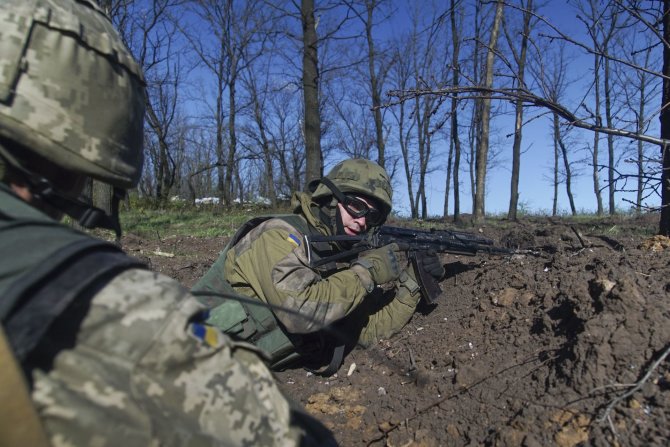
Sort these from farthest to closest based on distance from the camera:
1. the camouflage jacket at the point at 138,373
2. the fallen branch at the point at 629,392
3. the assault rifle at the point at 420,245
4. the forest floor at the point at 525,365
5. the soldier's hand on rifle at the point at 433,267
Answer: the soldier's hand on rifle at the point at 433,267
the assault rifle at the point at 420,245
the forest floor at the point at 525,365
the fallen branch at the point at 629,392
the camouflage jacket at the point at 138,373

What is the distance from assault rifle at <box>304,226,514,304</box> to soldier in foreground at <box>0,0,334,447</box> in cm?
223

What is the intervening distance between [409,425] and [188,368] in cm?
194

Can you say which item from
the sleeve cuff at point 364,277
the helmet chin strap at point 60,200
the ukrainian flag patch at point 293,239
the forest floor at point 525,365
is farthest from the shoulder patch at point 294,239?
the helmet chin strap at point 60,200

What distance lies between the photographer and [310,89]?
36.3ft

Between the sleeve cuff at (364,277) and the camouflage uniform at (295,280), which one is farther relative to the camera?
the sleeve cuff at (364,277)

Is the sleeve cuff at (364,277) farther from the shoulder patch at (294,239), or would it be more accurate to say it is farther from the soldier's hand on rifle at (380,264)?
the shoulder patch at (294,239)

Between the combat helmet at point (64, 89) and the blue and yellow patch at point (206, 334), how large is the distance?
22.4 inches

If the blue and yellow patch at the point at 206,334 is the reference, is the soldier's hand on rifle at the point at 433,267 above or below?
below

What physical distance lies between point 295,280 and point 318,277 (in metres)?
0.24

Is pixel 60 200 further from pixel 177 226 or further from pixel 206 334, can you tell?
pixel 177 226

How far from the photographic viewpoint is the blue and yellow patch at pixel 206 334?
1.16m

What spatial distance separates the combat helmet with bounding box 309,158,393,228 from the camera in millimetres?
3838

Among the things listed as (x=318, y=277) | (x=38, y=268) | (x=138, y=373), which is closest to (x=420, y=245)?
(x=318, y=277)

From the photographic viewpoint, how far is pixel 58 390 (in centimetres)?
91
